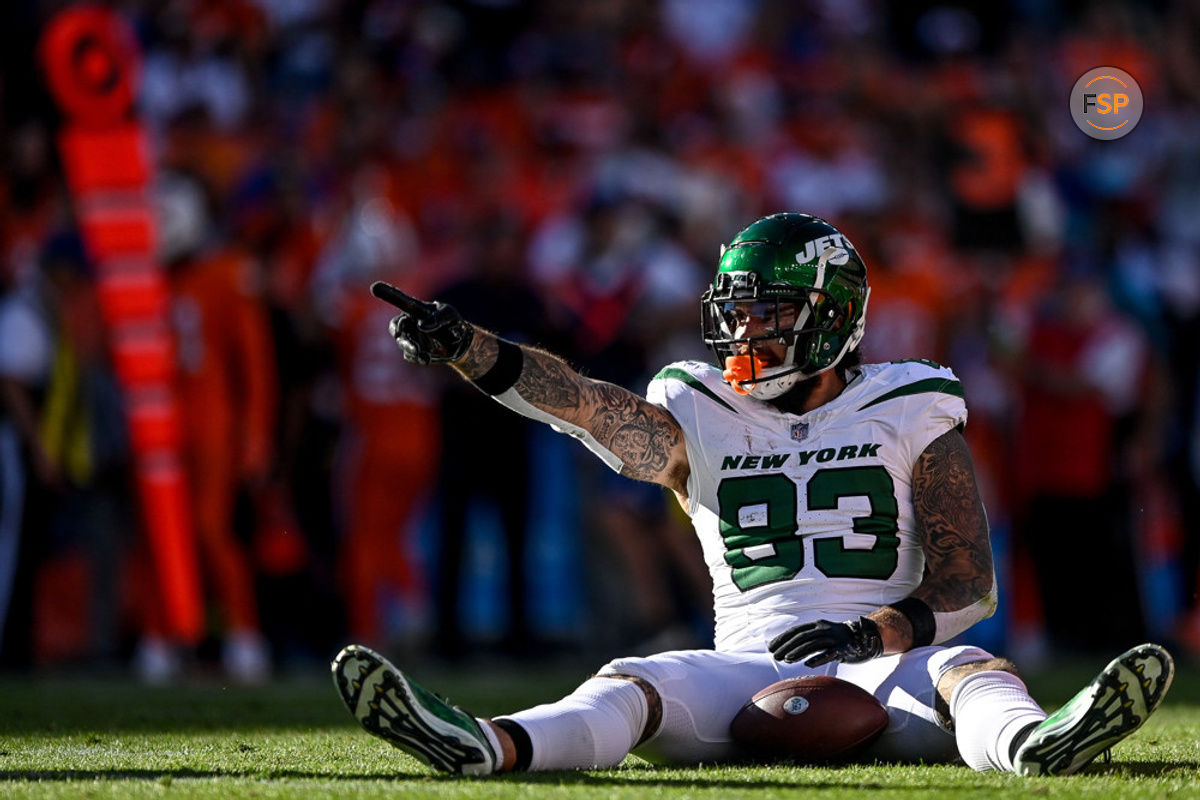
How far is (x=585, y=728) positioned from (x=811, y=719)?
1.87ft

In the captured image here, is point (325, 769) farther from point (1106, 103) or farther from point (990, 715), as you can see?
point (1106, 103)

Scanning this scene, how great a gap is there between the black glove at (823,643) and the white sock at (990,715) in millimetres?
257

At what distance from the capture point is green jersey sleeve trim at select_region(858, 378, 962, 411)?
203 inches

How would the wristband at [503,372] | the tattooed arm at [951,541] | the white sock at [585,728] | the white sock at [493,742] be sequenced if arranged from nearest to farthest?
the white sock at [493,742] → the white sock at [585,728] → the wristband at [503,372] → the tattooed arm at [951,541]

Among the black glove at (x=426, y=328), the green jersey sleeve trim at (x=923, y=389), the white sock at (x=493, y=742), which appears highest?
the black glove at (x=426, y=328)

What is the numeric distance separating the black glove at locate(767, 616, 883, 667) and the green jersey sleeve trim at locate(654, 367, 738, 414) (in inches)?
34.3

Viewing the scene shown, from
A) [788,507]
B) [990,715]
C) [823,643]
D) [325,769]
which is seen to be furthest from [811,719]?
[325,769]

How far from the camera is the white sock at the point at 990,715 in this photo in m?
4.25

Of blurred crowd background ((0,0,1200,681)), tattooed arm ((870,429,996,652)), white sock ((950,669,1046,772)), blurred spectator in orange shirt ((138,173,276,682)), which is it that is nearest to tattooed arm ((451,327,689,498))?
tattooed arm ((870,429,996,652))

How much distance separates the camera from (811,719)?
4500mm

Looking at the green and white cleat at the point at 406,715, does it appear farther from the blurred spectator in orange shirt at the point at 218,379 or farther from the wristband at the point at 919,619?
the blurred spectator in orange shirt at the point at 218,379

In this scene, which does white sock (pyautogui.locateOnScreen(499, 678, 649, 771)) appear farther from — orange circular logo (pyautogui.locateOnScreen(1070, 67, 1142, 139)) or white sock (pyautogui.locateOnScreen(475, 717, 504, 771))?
orange circular logo (pyautogui.locateOnScreen(1070, 67, 1142, 139))

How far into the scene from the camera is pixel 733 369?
16.6ft

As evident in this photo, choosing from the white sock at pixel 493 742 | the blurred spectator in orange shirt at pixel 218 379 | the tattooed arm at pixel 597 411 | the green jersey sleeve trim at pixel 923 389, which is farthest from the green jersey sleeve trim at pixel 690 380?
the blurred spectator in orange shirt at pixel 218 379
